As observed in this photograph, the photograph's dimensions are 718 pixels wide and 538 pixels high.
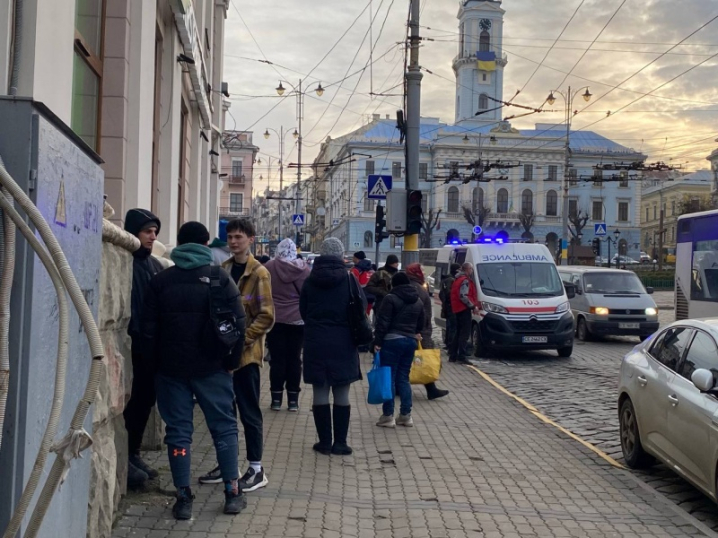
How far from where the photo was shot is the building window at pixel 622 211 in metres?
91.3

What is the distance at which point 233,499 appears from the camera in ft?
17.9

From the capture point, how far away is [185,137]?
15750 millimetres

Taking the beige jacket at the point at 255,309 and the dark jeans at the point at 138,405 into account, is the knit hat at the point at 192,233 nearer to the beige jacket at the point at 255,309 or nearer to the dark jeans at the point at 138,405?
the beige jacket at the point at 255,309

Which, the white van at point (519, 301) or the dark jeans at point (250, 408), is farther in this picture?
the white van at point (519, 301)

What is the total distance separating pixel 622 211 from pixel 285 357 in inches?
3456

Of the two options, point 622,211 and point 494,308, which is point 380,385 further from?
point 622,211

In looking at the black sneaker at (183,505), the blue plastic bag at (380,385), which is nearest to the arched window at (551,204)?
the blue plastic bag at (380,385)

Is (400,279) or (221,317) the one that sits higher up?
(400,279)

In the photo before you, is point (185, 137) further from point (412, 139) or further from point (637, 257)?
point (637, 257)

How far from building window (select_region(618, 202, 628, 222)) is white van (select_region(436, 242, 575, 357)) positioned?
77.6m

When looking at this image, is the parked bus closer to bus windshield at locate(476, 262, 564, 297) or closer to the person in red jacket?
bus windshield at locate(476, 262, 564, 297)

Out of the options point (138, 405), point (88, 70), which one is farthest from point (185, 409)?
point (88, 70)

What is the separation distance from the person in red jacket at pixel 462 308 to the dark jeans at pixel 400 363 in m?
6.35

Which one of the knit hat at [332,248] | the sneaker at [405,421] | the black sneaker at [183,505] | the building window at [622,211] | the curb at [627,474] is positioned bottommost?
the curb at [627,474]
